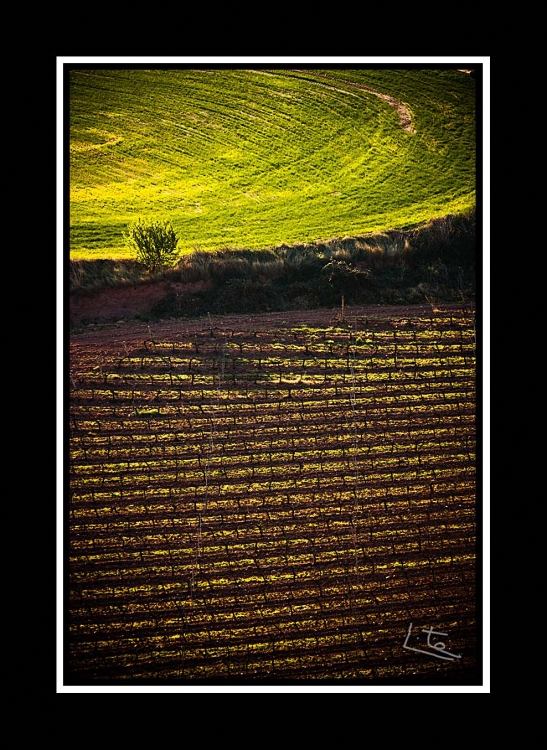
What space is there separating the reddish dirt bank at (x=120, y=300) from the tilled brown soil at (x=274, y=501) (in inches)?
7.6

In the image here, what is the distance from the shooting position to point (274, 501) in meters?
4.99

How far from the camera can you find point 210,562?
15.5 ft

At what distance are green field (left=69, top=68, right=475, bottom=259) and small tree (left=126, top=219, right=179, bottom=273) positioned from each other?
0.37 feet

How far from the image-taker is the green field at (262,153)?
4.87 metres

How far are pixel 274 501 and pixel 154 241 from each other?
2299 millimetres

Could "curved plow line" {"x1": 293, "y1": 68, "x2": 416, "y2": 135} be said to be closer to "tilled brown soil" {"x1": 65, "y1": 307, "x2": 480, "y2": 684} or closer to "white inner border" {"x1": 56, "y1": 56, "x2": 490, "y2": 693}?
"white inner border" {"x1": 56, "y1": 56, "x2": 490, "y2": 693}
